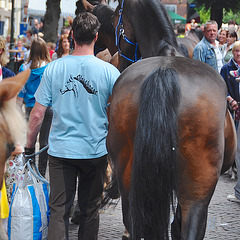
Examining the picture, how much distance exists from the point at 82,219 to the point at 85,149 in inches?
27.2

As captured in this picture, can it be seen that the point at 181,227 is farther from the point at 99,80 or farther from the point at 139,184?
the point at 99,80

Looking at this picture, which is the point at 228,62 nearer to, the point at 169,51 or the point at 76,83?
the point at 169,51

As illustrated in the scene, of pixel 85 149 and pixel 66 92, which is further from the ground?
pixel 66 92

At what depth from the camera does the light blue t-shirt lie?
14.7ft

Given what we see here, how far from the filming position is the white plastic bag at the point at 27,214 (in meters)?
4.93

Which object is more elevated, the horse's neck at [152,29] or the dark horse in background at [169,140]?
the horse's neck at [152,29]

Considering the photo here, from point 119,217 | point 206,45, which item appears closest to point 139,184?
point 119,217

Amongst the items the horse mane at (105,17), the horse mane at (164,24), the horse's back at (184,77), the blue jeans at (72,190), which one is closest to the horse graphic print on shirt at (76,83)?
the horse's back at (184,77)

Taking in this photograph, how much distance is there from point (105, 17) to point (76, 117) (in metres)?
2.45

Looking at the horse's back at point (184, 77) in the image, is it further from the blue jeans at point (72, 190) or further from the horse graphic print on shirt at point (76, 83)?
the blue jeans at point (72, 190)

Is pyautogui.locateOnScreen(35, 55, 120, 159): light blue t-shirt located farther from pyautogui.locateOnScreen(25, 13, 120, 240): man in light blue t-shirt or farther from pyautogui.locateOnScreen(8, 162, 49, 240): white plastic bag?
pyautogui.locateOnScreen(8, 162, 49, 240): white plastic bag

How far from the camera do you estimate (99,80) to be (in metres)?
4.50

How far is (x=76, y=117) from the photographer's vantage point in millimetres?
4504

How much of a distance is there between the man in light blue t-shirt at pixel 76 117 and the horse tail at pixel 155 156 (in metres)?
0.75
